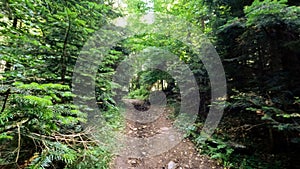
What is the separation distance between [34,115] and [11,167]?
746 millimetres

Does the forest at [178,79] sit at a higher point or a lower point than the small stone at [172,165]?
higher

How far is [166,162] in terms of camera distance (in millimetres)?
4586

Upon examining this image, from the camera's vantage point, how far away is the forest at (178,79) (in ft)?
6.49

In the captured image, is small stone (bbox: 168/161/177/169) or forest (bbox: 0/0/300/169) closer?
forest (bbox: 0/0/300/169)

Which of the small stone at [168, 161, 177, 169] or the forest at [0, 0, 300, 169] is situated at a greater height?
the forest at [0, 0, 300, 169]

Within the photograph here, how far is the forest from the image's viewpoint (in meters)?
1.98

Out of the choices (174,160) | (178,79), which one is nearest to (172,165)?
(174,160)

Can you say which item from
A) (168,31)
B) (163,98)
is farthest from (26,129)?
(163,98)

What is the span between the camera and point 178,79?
827 cm

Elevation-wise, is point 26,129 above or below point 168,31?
below

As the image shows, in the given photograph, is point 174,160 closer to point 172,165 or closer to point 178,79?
point 172,165

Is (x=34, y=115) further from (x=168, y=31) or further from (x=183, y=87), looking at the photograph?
(x=168, y=31)

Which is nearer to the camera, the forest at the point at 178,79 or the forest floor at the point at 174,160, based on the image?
the forest at the point at 178,79

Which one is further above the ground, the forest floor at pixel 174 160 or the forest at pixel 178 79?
the forest at pixel 178 79
